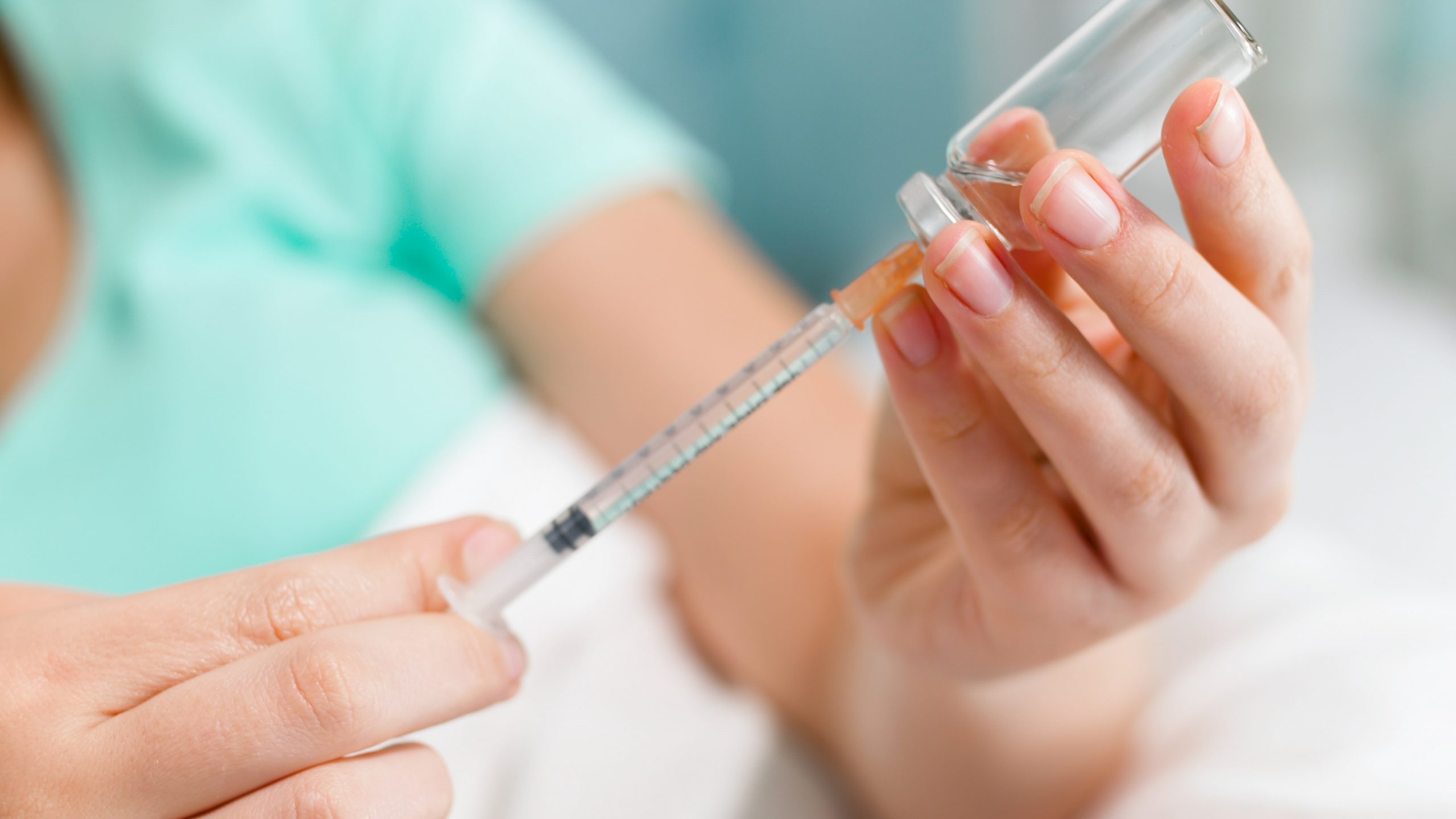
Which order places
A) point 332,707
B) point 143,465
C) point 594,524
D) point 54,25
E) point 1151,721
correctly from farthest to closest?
point 54,25, point 143,465, point 1151,721, point 594,524, point 332,707

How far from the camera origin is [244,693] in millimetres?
426

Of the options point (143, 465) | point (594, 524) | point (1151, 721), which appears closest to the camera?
point (594, 524)

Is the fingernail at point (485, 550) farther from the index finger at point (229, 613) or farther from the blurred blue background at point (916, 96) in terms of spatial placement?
the blurred blue background at point (916, 96)

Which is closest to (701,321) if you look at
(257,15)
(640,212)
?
(640,212)

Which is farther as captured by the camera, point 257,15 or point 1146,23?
point 257,15

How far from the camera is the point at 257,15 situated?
3.06 feet

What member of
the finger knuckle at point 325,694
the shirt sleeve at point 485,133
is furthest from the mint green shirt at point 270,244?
the finger knuckle at point 325,694

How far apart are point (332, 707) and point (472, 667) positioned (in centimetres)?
7

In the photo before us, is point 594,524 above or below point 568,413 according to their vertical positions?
below

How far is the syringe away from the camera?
0.50 meters

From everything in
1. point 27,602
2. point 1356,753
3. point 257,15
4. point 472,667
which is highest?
point 257,15

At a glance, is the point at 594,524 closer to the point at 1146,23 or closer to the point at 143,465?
the point at 1146,23

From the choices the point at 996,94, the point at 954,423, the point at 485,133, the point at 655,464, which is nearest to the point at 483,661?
the point at 655,464

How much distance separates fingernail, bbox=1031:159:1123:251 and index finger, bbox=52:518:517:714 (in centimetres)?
33
